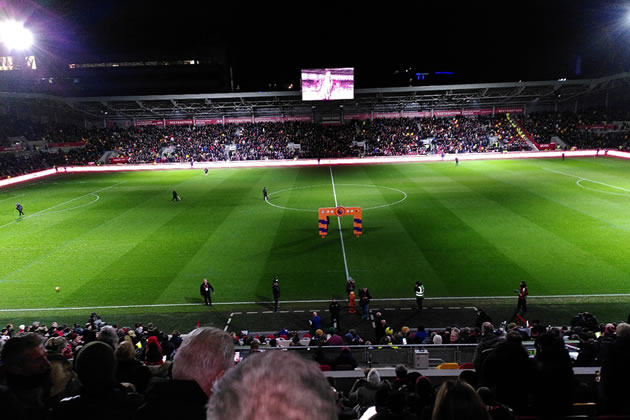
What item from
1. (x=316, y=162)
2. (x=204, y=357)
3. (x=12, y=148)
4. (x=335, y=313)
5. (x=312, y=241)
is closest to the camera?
(x=204, y=357)

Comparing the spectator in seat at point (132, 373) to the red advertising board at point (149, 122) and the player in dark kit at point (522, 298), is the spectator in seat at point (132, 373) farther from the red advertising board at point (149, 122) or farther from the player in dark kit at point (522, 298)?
the red advertising board at point (149, 122)

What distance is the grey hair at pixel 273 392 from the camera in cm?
140

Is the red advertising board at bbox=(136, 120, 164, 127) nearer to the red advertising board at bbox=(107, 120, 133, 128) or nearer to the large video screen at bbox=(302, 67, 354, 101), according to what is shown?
the red advertising board at bbox=(107, 120, 133, 128)

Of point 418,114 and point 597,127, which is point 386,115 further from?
point 597,127

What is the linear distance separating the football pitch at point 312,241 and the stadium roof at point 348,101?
87.1 ft

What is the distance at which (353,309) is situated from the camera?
55.0 ft

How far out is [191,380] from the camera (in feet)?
8.30

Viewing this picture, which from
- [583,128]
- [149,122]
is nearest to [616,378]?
[583,128]

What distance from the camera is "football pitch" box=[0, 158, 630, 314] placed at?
18.9 m

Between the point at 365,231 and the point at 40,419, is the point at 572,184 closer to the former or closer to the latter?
the point at 365,231

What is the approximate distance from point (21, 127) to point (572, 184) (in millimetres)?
71537

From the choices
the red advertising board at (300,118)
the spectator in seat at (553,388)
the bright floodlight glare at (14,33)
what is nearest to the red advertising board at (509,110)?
the red advertising board at (300,118)

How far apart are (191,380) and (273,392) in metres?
1.32

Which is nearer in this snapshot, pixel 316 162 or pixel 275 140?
pixel 316 162
